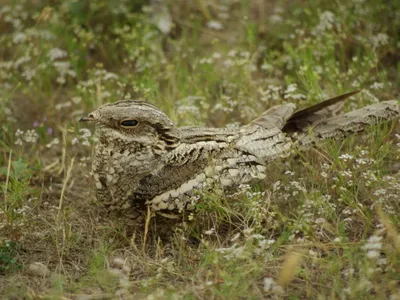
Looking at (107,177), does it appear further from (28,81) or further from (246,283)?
(28,81)

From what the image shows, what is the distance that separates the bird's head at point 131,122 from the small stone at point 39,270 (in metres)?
0.75

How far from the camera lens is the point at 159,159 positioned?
3277 millimetres

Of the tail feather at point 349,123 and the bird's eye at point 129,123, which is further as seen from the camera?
the tail feather at point 349,123

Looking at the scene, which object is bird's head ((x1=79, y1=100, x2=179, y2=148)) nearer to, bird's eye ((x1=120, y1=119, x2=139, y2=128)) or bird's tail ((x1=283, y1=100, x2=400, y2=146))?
bird's eye ((x1=120, y1=119, x2=139, y2=128))

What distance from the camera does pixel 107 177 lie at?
3258mm

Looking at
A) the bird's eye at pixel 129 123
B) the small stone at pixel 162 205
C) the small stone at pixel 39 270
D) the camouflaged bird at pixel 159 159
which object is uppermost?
the bird's eye at pixel 129 123

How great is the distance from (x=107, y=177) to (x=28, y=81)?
82.0 inches

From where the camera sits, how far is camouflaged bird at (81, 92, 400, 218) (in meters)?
3.20

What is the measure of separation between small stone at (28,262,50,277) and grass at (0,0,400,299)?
27mm

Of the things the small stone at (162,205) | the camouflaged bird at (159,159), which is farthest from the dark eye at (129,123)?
the small stone at (162,205)

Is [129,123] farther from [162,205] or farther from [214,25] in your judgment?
[214,25]

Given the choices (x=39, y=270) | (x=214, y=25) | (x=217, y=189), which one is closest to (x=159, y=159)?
(x=217, y=189)

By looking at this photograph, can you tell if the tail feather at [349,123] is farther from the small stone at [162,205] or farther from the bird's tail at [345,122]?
the small stone at [162,205]

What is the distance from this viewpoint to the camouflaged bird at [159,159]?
10.5ft
